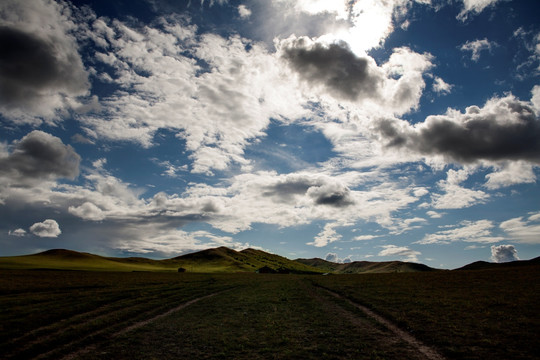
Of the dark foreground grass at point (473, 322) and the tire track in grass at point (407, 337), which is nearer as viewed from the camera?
the tire track in grass at point (407, 337)

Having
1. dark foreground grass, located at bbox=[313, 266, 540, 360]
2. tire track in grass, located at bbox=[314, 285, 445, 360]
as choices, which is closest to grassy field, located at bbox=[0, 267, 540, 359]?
dark foreground grass, located at bbox=[313, 266, 540, 360]

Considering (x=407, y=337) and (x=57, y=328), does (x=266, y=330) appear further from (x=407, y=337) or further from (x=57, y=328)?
(x=57, y=328)

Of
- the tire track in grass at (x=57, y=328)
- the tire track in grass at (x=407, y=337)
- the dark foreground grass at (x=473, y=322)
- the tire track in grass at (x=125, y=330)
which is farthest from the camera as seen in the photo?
the tire track in grass at (x=57, y=328)

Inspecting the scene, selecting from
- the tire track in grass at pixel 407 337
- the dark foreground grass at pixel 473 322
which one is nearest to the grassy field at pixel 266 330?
the dark foreground grass at pixel 473 322

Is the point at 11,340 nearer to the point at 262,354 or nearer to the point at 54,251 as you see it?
the point at 262,354

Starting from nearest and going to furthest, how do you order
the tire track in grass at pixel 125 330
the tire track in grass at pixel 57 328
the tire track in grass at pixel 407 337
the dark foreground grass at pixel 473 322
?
1. the tire track in grass at pixel 407 337
2. the tire track in grass at pixel 125 330
3. the dark foreground grass at pixel 473 322
4. the tire track in grass at pixel 57 328

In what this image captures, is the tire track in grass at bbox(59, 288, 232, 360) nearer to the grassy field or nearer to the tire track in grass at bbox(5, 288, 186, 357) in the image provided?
the grassy field

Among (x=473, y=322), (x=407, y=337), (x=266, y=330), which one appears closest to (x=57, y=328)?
(x=266, y=330)

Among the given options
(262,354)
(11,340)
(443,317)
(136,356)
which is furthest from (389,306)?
(11,340)

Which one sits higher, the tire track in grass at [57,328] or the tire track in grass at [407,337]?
the tire track in grass at [407,337]

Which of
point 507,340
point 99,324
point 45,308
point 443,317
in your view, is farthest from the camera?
point 45,308

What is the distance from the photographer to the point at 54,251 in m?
173

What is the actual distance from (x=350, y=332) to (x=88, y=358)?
14.6 metres

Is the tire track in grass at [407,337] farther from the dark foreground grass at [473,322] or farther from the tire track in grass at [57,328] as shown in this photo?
the tire track in grass at [57,328]
